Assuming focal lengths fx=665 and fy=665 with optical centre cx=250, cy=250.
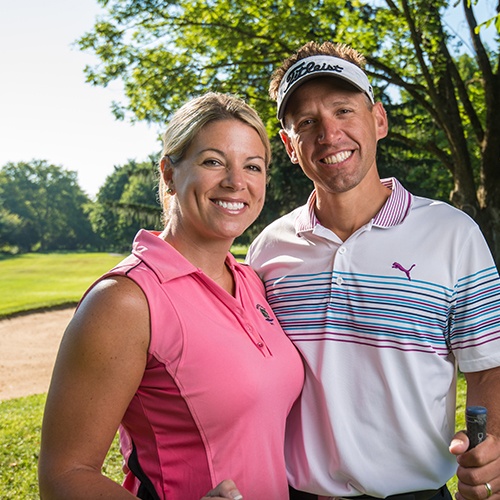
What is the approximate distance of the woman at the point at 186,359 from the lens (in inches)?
82.6

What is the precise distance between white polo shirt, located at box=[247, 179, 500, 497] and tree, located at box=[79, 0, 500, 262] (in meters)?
9.48

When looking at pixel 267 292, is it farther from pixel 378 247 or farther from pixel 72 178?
pixel 72 178

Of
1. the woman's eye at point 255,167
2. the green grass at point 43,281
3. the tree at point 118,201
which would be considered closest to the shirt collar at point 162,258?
the woman's eye at point 255,167

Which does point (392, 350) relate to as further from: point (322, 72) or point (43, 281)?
point (43, 281)

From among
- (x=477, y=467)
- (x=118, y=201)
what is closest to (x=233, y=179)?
(x=477, y=467)

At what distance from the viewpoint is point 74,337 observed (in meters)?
2.12

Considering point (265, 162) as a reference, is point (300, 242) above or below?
below

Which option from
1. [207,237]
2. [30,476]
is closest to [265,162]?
[207,237]

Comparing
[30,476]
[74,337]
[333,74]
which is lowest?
[30,476]

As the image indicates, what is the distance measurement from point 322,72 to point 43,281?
35494 millimetres

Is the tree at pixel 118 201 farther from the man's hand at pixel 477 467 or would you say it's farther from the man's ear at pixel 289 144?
the man's hand at pixel 477 467

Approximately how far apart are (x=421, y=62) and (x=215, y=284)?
10147mm

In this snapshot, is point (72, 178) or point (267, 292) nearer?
point (267, 292)

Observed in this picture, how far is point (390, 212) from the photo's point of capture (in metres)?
2.83
